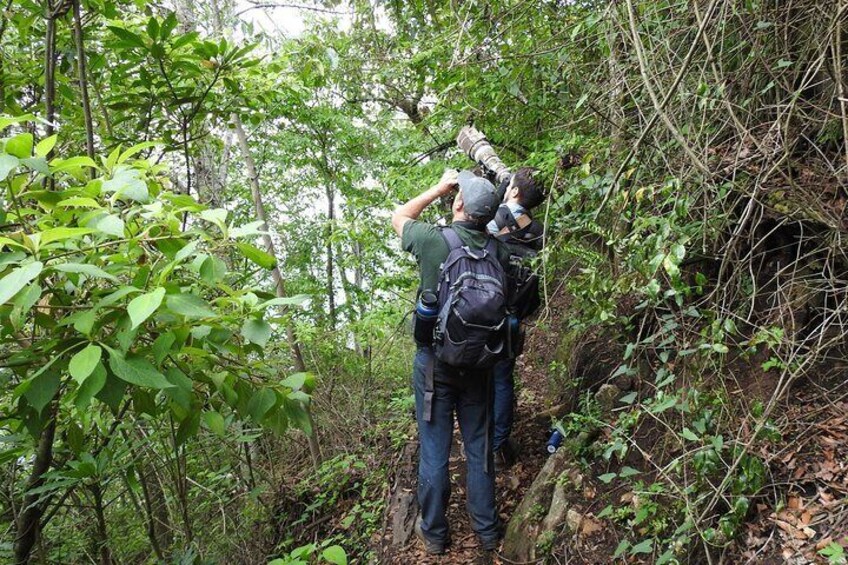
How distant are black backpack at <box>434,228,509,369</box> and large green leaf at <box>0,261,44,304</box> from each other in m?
2.05

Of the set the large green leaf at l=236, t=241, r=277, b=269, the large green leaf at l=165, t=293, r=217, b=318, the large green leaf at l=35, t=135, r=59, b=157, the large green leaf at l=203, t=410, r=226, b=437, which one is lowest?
the large green leaf at l=203, t=410, r=226, b=437

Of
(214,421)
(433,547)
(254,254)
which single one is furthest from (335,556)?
(254,254)

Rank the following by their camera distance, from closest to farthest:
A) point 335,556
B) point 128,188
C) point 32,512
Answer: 1. point 128,188
2. point 32,512
3. point 335,556

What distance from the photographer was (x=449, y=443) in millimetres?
3066

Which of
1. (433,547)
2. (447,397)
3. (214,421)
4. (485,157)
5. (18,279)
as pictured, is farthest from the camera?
(485,157)

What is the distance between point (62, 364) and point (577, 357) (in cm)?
358

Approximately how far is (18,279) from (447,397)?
2.45 metres

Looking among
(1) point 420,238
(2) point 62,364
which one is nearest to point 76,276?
(2) point 62,364

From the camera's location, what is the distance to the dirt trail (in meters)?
3.23

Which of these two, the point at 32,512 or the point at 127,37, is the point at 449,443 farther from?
the point at 127,37

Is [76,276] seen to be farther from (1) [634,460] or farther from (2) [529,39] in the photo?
(2) [529,39]

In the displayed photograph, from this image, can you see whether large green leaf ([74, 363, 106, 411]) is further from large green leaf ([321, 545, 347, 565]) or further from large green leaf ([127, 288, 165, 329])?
large green leaf ([321, 545, 347, 565])

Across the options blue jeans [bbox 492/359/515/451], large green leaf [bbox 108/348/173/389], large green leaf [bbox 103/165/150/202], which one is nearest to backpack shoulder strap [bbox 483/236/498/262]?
blue jeans [bbox 492/359/515/451]

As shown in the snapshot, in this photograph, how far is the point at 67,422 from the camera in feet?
6.40
